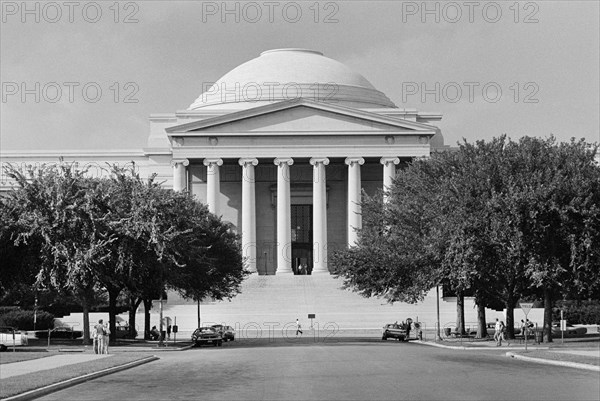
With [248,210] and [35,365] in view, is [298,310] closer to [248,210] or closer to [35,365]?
[248,210]

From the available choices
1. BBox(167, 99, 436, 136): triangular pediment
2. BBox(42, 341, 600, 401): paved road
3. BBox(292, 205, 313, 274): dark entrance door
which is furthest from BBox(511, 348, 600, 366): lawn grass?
BBox(292, 205, 313, 274): dark entrance door

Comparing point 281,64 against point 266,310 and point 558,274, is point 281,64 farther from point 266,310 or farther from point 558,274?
point 558,274

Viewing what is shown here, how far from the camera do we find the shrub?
7750 cm

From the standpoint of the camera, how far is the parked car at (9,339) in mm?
49991

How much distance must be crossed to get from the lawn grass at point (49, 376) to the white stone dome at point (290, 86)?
81942 millimetres

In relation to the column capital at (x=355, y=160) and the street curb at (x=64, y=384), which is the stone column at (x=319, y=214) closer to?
the column capital at (x=355, y=160)

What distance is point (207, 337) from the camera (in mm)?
61000

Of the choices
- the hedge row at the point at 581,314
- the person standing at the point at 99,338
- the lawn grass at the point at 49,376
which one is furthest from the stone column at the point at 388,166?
the lawn grass at the point at 49,376

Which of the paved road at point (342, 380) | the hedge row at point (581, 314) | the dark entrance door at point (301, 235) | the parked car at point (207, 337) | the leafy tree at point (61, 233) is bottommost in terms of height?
the paved road at point (342, 380)

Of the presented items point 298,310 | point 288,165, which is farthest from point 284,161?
point 298,310

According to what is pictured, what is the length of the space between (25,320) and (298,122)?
40155mm

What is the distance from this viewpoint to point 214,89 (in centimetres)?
12700

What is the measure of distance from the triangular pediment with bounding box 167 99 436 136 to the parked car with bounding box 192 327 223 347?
159 feet

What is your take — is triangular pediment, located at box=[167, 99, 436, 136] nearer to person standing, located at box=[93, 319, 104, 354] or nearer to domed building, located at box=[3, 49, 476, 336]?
domed building, located at box=[3, 49, 476, 336]
